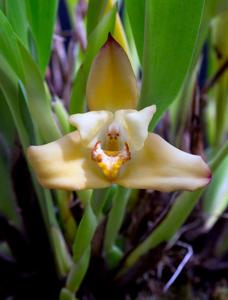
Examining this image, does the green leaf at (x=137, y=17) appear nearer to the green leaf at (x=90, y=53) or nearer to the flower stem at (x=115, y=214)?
the green leaf at (x=90, y=53)

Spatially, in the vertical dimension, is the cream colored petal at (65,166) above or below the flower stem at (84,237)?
above

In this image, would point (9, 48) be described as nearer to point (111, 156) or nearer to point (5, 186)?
point (111, 156)

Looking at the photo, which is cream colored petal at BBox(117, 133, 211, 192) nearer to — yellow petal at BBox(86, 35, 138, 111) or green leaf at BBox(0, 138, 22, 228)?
yellow petal at BBox(86, 35, 138, 111)

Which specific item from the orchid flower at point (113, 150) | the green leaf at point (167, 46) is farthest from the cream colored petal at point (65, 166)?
the green leaf at point (167, 46)

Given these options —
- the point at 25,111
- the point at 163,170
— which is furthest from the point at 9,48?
the point at 163,170

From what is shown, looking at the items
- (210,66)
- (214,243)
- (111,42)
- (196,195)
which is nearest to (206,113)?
(210,66)
